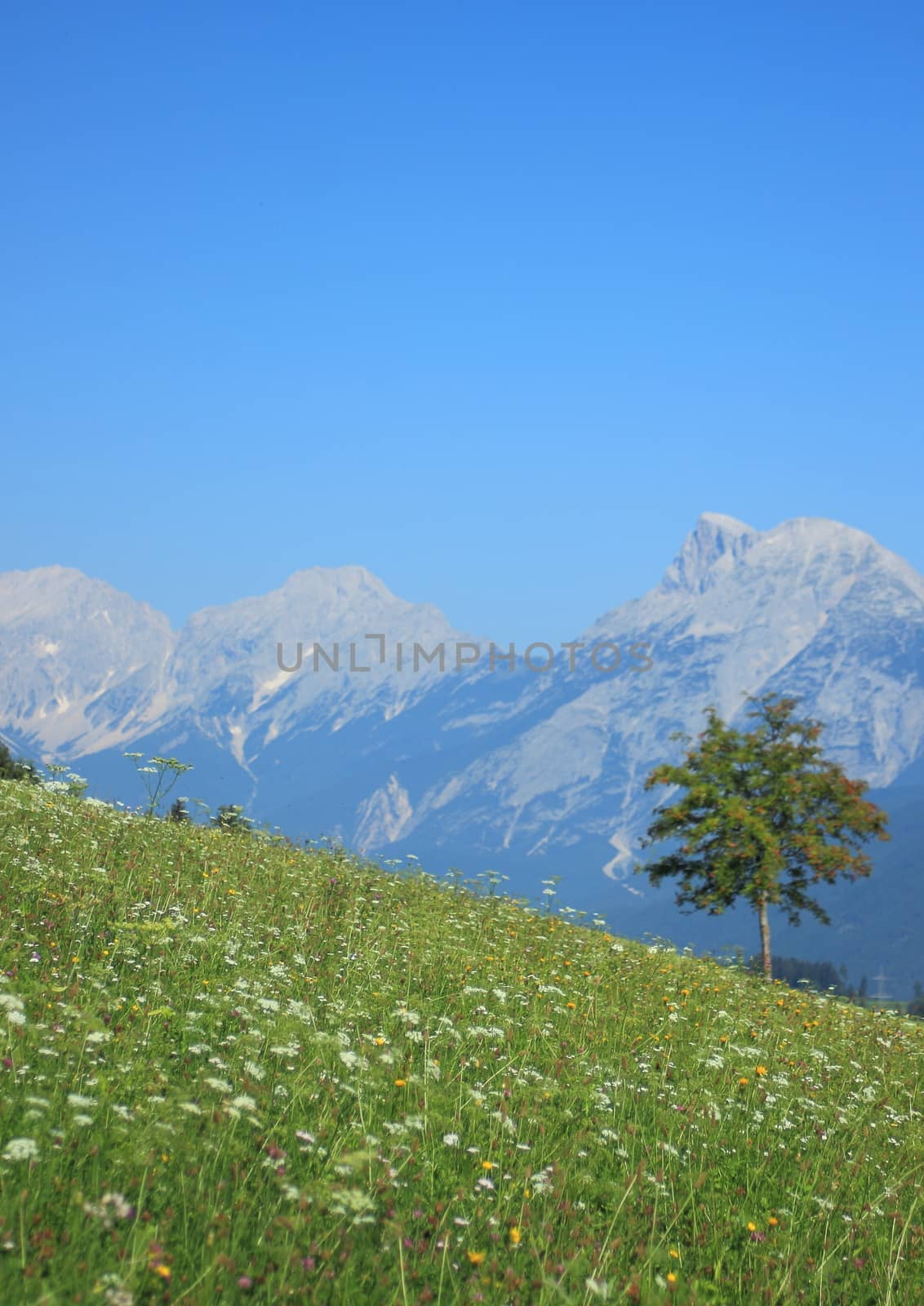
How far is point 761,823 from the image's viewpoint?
116ft

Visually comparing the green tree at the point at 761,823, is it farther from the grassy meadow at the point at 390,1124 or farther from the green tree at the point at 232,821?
the grassy meadow at the point at 390,1124

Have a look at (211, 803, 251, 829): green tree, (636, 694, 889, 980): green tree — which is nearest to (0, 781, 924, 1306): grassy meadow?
(211, 803, 251, 829): green tree

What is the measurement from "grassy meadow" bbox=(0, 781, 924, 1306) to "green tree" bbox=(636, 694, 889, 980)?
69.3ft

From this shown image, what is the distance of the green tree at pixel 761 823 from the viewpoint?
3591 centimetres

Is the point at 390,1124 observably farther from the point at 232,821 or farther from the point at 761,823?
the point at 761,823

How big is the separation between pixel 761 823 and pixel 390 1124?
29963 millimetres

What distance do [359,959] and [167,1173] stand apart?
237 inches

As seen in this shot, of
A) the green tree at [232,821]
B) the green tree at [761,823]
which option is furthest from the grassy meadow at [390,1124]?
the green tree at [761,823]

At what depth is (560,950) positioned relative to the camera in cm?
1638

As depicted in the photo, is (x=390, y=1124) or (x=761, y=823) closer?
(x=390, y=1124)

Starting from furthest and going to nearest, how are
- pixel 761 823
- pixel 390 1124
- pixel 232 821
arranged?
pixel 761 823, pixel 232 821, pixel 390 1124

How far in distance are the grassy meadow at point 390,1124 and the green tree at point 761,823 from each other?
21136mm

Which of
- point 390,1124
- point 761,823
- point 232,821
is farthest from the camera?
point 761,823

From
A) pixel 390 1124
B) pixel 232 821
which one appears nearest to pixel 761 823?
pixel 232 821
